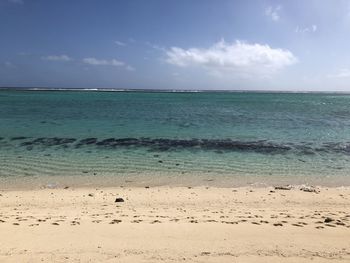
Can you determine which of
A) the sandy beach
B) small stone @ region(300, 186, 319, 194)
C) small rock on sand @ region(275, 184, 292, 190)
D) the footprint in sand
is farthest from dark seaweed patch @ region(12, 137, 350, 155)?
the footprint in sand

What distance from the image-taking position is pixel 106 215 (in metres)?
8.77

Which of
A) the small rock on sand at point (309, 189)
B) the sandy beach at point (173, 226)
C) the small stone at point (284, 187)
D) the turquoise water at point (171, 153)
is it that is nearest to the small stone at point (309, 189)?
the small rock on sand at point (309, 189)

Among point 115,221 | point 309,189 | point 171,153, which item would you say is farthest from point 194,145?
point 115,221

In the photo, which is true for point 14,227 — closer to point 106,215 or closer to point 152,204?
point 106,215

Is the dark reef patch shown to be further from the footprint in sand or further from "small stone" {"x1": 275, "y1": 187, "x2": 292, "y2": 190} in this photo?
the footprint in sand

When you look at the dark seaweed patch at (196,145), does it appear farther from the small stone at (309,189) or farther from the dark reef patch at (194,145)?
the small stone at (309,189)

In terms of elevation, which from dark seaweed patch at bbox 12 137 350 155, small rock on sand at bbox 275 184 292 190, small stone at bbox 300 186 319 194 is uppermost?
dark seaweed patch at bbox 12 137 350 155

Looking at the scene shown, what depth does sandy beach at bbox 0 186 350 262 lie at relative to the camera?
638cm

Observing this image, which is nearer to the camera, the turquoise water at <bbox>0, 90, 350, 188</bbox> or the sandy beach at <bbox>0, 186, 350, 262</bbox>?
the sandy beach at <bbox>0, 186, 350, 262</bbox>

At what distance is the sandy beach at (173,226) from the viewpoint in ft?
20.9

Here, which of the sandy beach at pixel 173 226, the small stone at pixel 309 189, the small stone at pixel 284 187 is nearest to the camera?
the sandy beach at pixel 173 226

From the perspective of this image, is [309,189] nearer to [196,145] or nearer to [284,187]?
[284,187]

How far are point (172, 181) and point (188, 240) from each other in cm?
651

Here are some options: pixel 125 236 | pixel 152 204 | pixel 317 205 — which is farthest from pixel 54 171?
pixel 317 205
